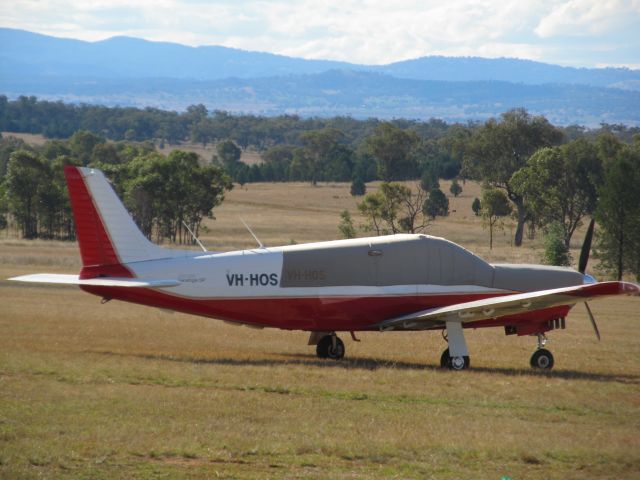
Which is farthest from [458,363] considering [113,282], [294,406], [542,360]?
[113,282]

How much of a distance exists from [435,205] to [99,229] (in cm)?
8727

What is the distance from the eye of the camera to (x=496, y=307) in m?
18.9

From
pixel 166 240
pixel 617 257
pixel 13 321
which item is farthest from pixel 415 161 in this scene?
pixel 13 321

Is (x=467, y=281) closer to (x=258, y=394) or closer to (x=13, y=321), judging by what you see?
(x=258, y=394)

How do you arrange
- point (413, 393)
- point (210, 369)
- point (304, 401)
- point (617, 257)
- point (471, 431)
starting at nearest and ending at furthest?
point (471, 431)
point (304, 401)
point (413, 393)
point (210, 369)
point (617, 257)

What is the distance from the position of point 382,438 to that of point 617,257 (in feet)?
164

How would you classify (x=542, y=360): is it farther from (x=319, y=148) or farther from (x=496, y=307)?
(x=319, y=148)

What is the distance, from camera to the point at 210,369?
17406mm

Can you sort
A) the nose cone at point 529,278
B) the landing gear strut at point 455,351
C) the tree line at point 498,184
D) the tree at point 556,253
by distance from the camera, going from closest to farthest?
the landing gear strut at point 455,351 → the nose cone at point 529,278 → the tree at point 556,253 → the tree line at point 498,184

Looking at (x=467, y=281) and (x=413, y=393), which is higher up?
(x=467, y=281)

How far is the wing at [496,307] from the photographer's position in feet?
60.2

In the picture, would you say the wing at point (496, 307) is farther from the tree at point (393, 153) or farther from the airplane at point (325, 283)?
the tree at point (393, 153)

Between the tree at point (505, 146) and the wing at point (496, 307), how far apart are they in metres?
83.2

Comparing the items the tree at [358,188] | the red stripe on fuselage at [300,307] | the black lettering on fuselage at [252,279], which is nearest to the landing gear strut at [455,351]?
the red stripe on fuselage at [300,307]
